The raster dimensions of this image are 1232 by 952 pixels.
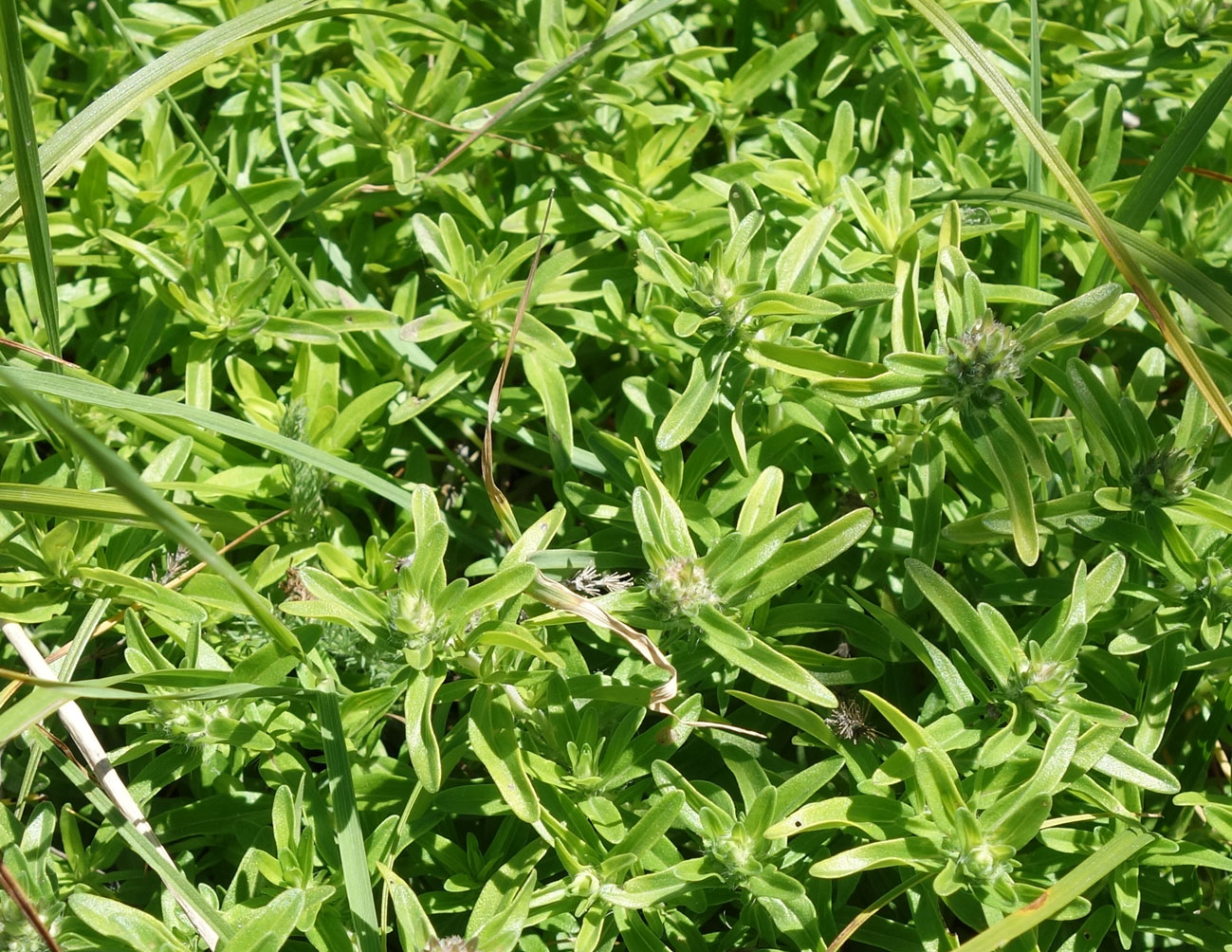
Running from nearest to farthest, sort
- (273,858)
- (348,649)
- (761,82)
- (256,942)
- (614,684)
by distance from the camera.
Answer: (256,942) < (273,858) < (614,684) < (348,649) < (761,82)

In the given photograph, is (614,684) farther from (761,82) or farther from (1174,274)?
(761,82)

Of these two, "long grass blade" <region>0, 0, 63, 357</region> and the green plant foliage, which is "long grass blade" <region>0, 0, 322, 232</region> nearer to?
the green plant foliage

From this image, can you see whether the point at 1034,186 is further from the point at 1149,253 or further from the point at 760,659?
the point at 760,659

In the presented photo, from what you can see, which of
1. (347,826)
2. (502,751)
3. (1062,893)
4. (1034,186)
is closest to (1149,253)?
(1034,186)

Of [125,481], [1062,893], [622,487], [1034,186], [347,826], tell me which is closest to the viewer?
[125,481]

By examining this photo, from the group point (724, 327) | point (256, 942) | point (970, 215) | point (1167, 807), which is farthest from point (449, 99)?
point (1167, 807)

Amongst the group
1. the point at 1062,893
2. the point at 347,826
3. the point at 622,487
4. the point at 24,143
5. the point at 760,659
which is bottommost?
the point at 1062,893
